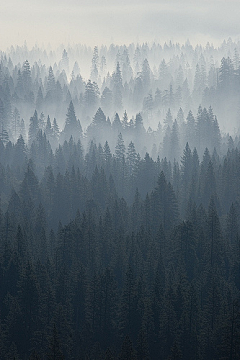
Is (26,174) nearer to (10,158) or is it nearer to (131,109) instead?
(10,158)

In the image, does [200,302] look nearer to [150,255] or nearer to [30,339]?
[150,255]

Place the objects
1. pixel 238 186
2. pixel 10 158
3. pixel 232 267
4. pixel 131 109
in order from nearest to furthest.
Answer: pixel 232 267 → pixel 238 186 → pixel 10 158 → pixel 131 109

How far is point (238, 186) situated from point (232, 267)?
25.3 metres

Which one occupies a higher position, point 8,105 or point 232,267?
point 8,105

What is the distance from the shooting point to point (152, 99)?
171375 mm

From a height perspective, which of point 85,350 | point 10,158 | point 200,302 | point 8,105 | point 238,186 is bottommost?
point 85,350

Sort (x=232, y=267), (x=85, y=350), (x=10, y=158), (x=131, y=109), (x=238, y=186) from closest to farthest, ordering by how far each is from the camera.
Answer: (x=85, y=350) < (x=232, y=267) < (x=238, y=186) < (x=10, y=158) < (x=131, y=109)

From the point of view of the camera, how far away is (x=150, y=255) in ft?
274

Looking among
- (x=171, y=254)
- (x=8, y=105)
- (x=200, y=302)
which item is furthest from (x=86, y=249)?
(x=8, y=105)

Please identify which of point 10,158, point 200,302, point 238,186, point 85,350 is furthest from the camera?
point 10,158

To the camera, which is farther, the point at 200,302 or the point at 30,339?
the point at 200,302

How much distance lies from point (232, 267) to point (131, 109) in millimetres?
107557

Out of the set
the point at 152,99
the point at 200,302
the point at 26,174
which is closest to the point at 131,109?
the point at 152,99

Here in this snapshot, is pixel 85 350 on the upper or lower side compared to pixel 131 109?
lower
